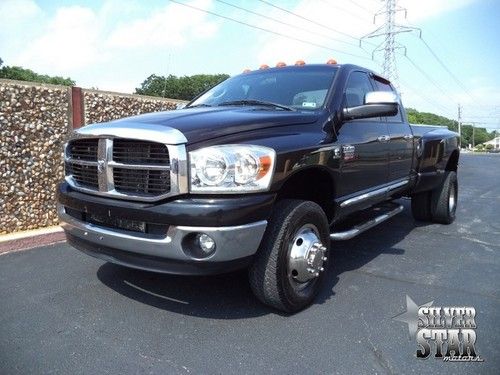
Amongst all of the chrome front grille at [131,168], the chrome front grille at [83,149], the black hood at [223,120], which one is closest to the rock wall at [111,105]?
the chrome front grille at [83,149]

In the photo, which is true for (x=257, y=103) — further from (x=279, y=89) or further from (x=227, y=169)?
(x=227, y=169)

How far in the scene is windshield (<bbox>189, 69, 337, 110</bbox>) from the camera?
3754mm

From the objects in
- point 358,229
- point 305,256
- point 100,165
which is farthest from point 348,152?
point 100,165

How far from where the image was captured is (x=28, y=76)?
47.4 m

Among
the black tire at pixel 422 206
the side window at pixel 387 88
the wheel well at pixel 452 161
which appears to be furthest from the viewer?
the wheel well at pixel 452 161

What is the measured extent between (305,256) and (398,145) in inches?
89.5

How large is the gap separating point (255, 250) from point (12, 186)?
378 centimetres

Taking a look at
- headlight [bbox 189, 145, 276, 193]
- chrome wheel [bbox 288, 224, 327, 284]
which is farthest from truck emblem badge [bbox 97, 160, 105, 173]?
chrome wheel [bbox 288, 224, 327, 284]

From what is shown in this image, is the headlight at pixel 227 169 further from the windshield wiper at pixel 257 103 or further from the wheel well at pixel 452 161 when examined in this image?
the wheel well at pixel 452 161

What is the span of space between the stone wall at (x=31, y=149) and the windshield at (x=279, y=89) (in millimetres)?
2196

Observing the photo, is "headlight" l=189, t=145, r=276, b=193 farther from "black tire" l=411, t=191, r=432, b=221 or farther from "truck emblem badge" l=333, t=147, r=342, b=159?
"black tire" l=411, t=191, r=432, b=221

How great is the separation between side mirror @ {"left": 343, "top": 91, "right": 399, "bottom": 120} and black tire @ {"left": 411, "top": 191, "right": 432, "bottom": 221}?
292 cm

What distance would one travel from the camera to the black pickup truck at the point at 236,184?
8.59 ft

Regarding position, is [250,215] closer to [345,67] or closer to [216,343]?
[216,343]
